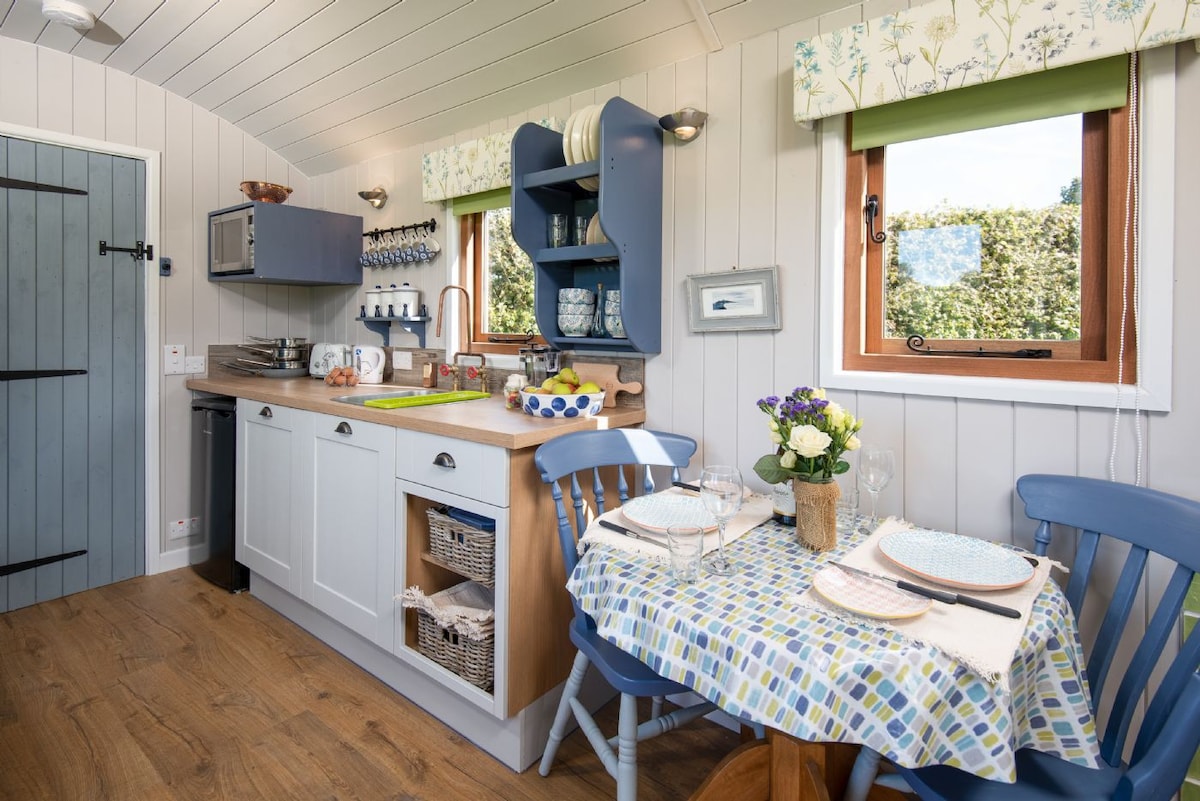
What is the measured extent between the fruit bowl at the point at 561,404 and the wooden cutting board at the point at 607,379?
18 cm

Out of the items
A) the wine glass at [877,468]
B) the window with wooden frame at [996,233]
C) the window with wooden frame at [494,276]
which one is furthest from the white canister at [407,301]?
the wine glass at [877,468]

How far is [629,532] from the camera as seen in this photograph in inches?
54.9

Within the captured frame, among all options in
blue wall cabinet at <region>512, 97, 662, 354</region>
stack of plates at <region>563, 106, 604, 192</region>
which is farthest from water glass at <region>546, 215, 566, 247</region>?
stack of plates at <region>563, 106, 604, 192</region>

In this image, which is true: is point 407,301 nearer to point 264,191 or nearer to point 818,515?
point 264,191

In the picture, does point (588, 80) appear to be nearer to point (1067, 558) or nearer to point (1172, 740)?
point (1067, 558)

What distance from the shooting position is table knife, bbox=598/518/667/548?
1.35m

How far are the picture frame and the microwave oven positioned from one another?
2.08 m

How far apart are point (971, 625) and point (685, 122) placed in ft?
5.25

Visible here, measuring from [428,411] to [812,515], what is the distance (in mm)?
1304

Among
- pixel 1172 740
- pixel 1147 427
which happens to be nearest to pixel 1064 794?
pixel 1172 740

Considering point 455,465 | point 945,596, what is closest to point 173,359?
point 455,465

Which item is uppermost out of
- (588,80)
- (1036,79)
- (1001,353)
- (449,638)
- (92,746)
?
(588,80)

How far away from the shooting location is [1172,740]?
830mm

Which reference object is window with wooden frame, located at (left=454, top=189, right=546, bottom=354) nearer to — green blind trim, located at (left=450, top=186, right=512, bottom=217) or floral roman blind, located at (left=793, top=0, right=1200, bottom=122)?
green blind trim, located at (left=450, top=186, right=512, bottom=217)
